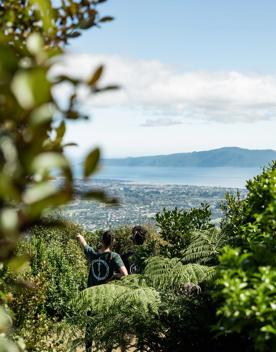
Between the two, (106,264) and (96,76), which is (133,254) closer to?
(106,264)

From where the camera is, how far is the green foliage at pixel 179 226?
30.0 feet

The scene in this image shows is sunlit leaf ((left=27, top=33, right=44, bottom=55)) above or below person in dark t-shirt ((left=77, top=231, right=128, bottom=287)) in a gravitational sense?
above

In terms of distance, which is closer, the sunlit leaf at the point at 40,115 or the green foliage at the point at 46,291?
the sunlit leaf at the point at 40,115

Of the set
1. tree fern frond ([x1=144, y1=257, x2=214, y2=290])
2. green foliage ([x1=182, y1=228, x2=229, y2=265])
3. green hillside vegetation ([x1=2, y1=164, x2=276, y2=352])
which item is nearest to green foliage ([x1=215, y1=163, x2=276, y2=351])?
green hillside vegetation ([x1=2, y1=164, x2=276, y2=352])

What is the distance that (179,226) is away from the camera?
9484 millimetres

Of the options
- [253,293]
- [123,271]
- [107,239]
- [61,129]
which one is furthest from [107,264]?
[61,129]

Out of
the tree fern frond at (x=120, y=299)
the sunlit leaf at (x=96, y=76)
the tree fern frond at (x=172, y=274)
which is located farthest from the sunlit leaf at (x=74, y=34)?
the tree fern frond at (x=172, y=274)

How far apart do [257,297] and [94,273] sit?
518 centimetres

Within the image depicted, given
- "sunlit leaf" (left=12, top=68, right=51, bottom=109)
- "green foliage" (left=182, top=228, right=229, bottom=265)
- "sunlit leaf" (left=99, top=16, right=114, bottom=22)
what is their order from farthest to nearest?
"green foliage" (left=182, top=228, right=229, bottom=265), "sunlit leaf" (left=99, top=16, right=114, bottom=22), "sunlit leaf" (left=12, top=68, right=51, bottom=109)

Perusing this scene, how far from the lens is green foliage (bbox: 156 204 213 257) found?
30.0 feet

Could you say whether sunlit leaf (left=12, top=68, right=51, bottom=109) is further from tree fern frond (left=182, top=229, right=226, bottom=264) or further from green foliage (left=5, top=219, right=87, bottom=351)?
green foliage (left=5, top=219, right=87, bottom=351)

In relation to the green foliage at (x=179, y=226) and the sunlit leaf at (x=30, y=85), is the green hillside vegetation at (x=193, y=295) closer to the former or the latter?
the green foliage at (x=179, y=226)

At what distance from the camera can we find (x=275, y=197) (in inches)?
125

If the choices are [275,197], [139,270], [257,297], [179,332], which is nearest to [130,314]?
[179,332]
